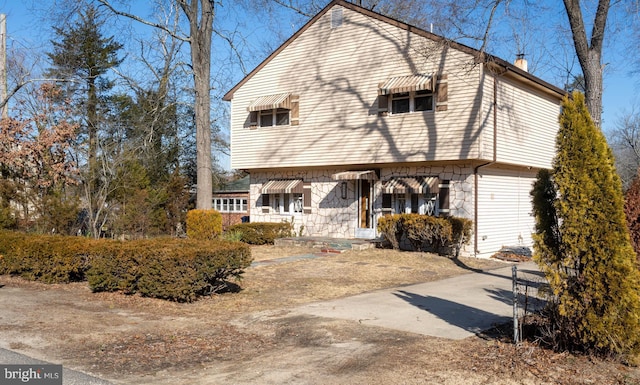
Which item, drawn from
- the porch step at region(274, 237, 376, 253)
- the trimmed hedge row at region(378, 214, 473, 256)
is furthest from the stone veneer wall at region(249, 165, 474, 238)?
the porch step at region(274, 237, 376, 253)

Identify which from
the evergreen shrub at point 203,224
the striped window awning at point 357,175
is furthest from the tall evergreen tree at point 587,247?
the evergreen shrub at point 203,224

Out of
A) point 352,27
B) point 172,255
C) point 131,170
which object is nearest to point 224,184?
point 131,170

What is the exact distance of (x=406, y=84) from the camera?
1798cm

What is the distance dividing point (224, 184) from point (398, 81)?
1745 centimetres

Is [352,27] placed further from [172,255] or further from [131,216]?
[172,255]

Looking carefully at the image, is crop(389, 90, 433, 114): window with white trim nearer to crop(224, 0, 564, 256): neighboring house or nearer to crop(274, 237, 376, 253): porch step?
crop(224, 0, 564, 256): neighboring house

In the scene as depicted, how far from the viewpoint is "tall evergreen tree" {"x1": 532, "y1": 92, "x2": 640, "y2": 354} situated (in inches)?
230

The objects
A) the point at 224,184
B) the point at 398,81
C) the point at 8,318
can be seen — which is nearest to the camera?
the point at 8,318

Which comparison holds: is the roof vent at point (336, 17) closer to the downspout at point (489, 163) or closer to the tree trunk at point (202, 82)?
the tree trunk at point (202, 82)

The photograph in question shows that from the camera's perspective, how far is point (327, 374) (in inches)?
226

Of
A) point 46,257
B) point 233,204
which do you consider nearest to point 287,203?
point 233,204

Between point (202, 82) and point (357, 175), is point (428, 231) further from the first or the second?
point (202, 82)

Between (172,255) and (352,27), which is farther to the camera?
(352,27)

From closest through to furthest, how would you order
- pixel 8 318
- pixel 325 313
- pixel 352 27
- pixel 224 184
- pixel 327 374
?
1. pixel 327 374
2. pixel 8 318
3. pixel 325 313
4. pixel 352 27
5. pixel 224 184
